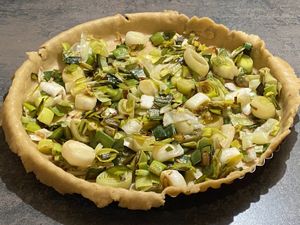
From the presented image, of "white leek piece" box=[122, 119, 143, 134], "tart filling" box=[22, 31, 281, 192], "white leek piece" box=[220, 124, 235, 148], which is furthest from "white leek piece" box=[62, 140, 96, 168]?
"white leek piece" box=[220, 124, 235, 148]

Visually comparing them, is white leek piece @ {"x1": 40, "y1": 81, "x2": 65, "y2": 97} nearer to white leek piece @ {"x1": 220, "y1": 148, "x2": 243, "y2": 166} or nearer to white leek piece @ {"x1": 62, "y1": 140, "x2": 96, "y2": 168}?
white leek piece @ {"x1": 62, "y1": 140, "x2": 96, "y2": 168}

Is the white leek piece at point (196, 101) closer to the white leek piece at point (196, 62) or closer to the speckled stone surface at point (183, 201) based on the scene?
the white leek piece at point (196, 62)

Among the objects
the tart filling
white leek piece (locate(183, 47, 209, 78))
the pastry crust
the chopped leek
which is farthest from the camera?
white leek piece (locate(183, 47, 209, 78))

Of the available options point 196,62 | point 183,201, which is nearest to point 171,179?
point 183,201

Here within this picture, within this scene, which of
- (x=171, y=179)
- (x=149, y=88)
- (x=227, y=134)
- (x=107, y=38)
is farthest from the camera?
(x=107, y=38)

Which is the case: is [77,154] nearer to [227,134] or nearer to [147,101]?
[147,101]

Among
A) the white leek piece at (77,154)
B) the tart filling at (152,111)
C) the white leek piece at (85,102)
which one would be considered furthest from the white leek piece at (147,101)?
the white leek piece at (77,154)
